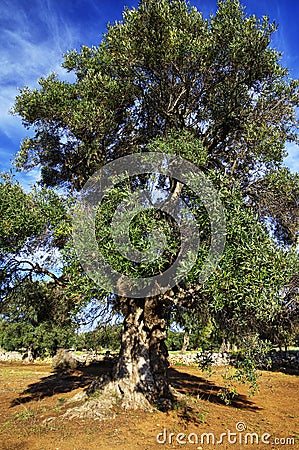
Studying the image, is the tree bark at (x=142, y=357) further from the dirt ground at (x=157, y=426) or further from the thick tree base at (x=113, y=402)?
the dirt ground at (x=157, y=426)

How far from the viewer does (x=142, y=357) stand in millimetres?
14609

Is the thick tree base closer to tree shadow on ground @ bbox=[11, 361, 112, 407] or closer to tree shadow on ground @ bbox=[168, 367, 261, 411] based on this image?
tree shadow on ground @ bbox=[11, 361, 112, 407]

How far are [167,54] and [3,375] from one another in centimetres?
2524

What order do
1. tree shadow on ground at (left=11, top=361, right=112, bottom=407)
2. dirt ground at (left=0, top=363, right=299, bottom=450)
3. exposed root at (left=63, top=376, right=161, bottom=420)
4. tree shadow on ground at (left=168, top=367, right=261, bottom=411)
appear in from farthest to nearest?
tree shadow on ground at (left=11, top=361, right=112, bottom=407), tree shadow on ground at (left=168, top=367, right=261, bottom=411), exposed root at (left=63, top=376, right=161, bottom=420), dirt ground at (left=0, top=363, right=299, bottom=450)

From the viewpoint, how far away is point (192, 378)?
25906mm

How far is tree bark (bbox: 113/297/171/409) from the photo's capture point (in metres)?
14.1

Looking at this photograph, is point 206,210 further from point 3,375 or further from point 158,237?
point 3,375

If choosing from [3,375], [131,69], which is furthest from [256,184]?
[3,375]

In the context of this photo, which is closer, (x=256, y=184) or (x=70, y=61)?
(x=256, y=184)

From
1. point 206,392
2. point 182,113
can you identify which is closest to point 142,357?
point 206,392

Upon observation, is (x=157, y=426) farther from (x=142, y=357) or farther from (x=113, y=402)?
(x=142, y=357)

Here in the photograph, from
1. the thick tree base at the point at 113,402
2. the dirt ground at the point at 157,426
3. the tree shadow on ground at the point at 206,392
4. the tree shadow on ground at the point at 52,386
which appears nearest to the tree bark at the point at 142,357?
the thick tree base at the point at 113,402

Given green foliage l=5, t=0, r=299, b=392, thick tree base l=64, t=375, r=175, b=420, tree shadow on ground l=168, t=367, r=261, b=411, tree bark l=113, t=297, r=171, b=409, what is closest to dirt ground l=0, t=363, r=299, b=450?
tree shadow on ground l=168, t=367, r=261, b=411

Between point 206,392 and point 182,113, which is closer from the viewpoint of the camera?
point 182,113
